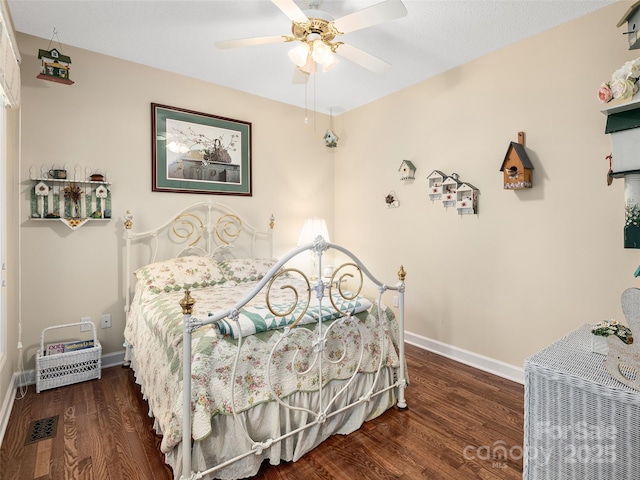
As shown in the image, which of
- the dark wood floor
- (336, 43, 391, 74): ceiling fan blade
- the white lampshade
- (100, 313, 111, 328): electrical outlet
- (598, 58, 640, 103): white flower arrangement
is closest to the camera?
(598, 58, 640, 103): white flower arrangement

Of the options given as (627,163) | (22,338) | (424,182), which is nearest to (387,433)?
(627,163)

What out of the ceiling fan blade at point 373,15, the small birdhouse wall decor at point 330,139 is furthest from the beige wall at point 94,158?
the ceiling fan blade at point 373,15

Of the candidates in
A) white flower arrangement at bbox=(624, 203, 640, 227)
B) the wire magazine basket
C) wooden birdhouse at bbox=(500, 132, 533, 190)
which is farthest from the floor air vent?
wooden birdhouse at bbox=(500, 132, 533, 190)

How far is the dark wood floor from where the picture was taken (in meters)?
1.65

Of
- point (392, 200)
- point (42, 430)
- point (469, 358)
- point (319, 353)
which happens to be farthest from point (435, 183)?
point (42, 430)

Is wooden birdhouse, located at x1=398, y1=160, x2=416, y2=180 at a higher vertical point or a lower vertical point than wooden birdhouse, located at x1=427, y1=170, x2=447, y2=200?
higher

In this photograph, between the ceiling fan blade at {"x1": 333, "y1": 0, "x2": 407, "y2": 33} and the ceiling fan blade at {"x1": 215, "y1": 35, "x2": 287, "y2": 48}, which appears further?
the ceiling fan blade at {"x1": 215, "y1": 35, "x2": 287, "y2": 48}

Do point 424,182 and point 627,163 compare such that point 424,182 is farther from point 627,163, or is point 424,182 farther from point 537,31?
point 627,163

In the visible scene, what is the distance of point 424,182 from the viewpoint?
3.30 metres

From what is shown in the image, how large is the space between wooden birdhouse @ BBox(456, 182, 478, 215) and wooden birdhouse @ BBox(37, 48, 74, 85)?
125 inches

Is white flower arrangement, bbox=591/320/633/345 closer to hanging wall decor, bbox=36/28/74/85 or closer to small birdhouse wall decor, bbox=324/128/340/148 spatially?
small birdhouse wall decor, bbox=324/128/340/148

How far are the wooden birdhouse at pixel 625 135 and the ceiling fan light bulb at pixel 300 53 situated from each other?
1578 millimetres

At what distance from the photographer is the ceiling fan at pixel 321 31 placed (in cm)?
175

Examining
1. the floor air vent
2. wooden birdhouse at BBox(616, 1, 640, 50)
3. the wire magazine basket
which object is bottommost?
the floor air vent
